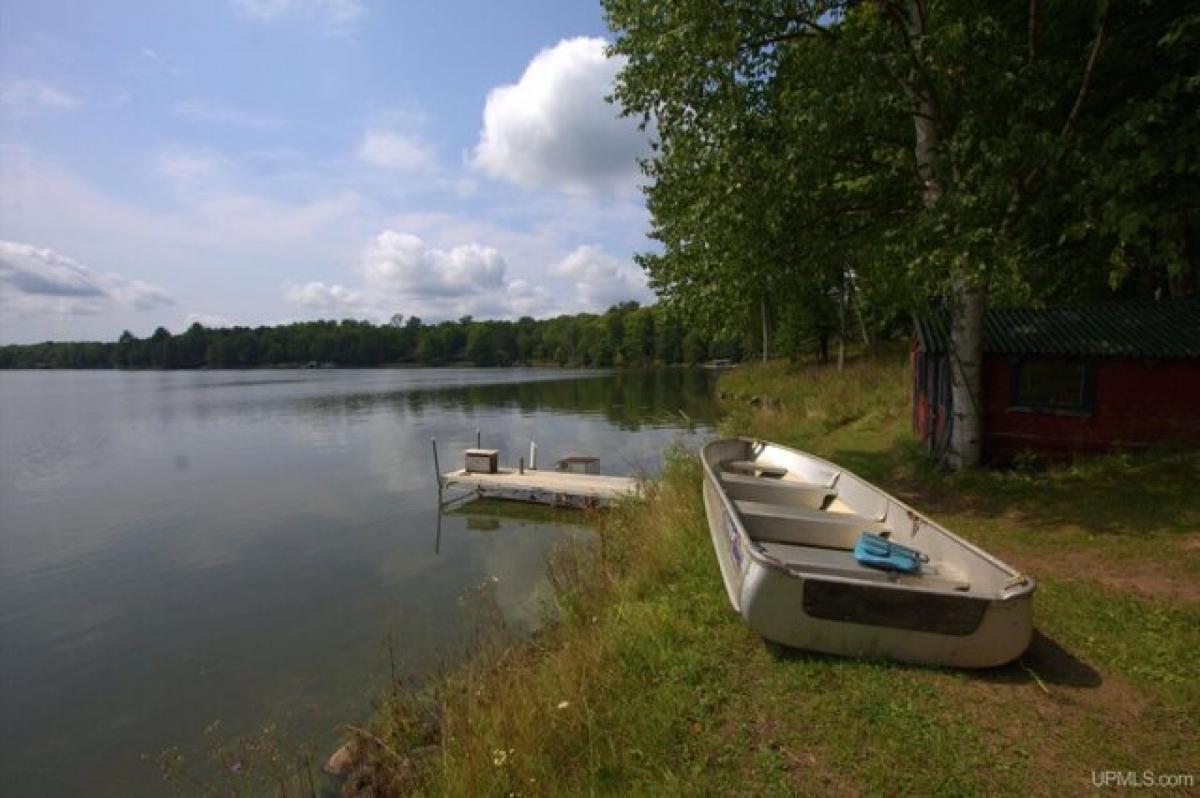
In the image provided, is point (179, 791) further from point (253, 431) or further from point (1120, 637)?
point (253, 431)

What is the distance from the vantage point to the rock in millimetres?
5875

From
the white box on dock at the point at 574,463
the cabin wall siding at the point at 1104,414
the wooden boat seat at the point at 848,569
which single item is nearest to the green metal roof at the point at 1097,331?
the cabin wall siding at the point at 1104,414

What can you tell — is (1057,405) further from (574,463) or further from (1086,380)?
(574,463)

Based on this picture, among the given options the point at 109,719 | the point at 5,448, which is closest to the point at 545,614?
the point at 109,719

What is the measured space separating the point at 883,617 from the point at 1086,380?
10036mm

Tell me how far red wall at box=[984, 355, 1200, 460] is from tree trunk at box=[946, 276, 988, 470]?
1.22 m

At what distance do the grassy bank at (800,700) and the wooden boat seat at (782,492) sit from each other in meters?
1.28

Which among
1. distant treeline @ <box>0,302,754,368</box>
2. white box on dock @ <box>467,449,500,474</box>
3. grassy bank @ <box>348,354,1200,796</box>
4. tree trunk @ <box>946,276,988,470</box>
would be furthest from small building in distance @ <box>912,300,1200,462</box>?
distant treeline @ <box>0,302,754,368</box>

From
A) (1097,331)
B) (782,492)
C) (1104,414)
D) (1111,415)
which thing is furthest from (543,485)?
(1097,331)

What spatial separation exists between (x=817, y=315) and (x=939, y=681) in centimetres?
3662

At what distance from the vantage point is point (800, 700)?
4309 mm

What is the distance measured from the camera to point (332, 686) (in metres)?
7.82

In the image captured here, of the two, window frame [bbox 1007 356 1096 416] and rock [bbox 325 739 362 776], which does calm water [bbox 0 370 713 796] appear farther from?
window frame [bbox 1007 356 1096 416]

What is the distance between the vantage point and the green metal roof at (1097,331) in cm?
1077
